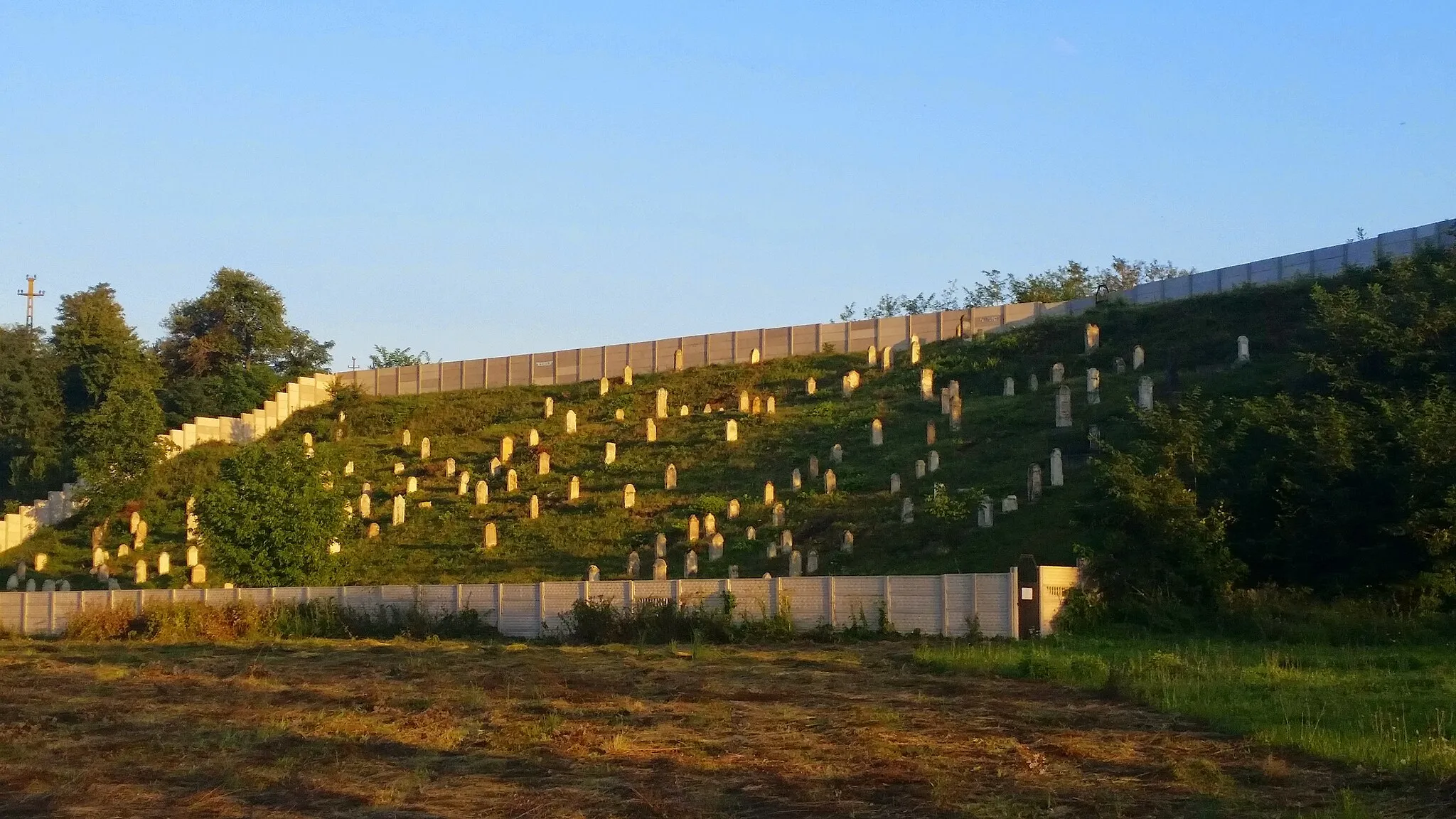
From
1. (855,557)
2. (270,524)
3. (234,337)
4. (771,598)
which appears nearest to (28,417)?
A: (234,337)

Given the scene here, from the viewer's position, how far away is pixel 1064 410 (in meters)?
44.0

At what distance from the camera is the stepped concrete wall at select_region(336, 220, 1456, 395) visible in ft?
178

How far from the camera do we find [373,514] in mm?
49344

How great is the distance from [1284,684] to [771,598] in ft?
40.1

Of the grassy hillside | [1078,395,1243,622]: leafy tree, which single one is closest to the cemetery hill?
[1078,395,1243,622]: leafy tree

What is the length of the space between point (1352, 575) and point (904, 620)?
8.24 meters

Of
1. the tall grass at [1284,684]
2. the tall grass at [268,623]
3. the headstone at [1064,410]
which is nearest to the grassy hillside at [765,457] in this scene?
the headstone at [1064,410]

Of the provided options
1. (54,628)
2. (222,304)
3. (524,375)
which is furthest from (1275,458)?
(222,304)

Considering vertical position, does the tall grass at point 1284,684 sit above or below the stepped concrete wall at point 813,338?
below

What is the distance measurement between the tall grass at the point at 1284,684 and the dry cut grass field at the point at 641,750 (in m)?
0.54

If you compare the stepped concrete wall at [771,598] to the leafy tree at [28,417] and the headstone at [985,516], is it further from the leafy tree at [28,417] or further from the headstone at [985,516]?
the leafy tree at [28,417]

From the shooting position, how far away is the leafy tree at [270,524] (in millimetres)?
39406

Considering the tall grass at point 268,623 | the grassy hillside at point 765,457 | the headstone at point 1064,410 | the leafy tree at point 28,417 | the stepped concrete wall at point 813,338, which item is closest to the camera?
the tall grass at point 268,623

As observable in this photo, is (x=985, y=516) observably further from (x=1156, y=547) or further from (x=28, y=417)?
(x=28, y=417)
